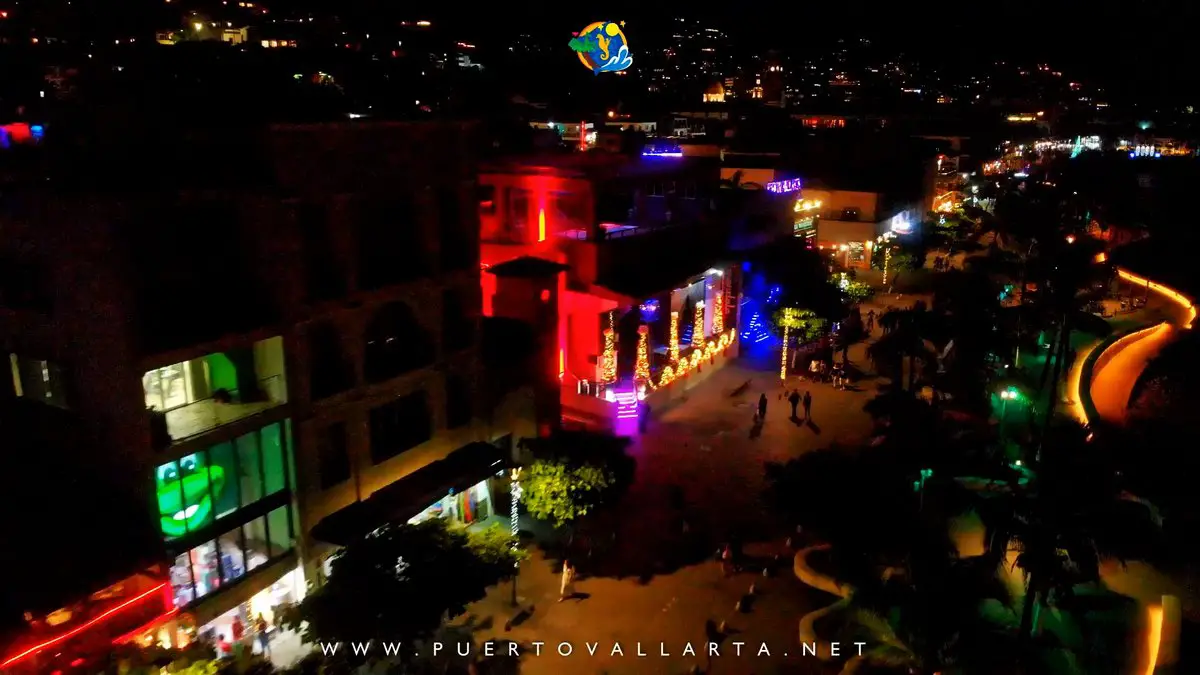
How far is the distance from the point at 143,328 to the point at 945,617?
14723mm

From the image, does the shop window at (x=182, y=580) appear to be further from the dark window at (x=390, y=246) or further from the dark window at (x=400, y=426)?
the dark window at (x=390, y=246)

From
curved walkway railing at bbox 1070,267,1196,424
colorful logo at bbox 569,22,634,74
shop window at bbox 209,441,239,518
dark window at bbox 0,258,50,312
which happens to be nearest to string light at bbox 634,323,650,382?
curved walkway railing at bbox 1070,267,1196,424

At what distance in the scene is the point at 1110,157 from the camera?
100062 mm

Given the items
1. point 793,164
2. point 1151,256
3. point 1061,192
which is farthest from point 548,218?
point 1151,256

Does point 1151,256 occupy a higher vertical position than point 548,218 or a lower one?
lower

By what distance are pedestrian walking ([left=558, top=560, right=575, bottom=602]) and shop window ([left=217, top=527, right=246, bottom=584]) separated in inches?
286

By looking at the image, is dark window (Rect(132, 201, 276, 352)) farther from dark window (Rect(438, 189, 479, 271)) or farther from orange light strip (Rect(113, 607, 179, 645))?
dark window (Rect(438, 189, 479, 271))

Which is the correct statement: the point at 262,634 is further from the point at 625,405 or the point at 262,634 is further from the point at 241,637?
the point at 625,405

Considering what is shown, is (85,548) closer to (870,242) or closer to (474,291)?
(474,291)

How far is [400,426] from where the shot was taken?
72.3 ft

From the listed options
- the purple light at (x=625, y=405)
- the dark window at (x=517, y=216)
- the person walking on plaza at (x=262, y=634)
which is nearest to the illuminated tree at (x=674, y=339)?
the purple light at (x=625, y=405)

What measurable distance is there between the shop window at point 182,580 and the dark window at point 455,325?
8414 millimetres

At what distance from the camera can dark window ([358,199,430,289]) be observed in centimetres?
2062

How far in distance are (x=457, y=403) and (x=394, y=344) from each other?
282 cm
